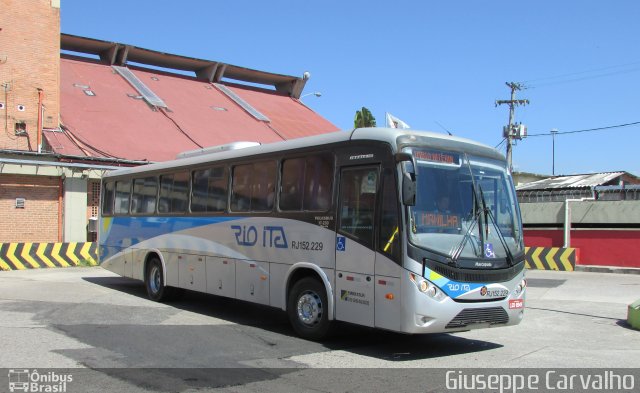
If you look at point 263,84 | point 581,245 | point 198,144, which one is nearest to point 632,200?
point 581,245

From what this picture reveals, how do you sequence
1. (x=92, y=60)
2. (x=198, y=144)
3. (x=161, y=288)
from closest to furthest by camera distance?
(x=161, y=288)
(x=198, y=144)
(x=92, y=60)

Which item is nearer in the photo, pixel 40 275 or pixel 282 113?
pixel 40 275

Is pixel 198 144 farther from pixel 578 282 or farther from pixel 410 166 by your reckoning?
pixel 410 166

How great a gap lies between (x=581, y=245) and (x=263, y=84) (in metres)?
26.5

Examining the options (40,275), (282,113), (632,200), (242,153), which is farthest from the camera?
(282,113)

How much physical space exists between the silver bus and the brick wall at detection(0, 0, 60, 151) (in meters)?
16.8

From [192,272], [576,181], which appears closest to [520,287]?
[192,272]

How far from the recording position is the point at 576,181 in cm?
3422

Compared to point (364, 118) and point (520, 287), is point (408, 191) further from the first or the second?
point (364, 118)

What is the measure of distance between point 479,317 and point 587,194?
2437cm

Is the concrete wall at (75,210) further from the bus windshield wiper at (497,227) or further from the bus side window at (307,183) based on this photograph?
the bus windshield wiper at (497,227)

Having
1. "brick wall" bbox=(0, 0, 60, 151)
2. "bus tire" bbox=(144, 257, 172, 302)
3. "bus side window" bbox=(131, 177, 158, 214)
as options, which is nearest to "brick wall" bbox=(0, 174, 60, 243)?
"brick wall" bbox=(0, 0, 60, 151)

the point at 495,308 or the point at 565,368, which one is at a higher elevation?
the point at 495,308

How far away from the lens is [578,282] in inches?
765
